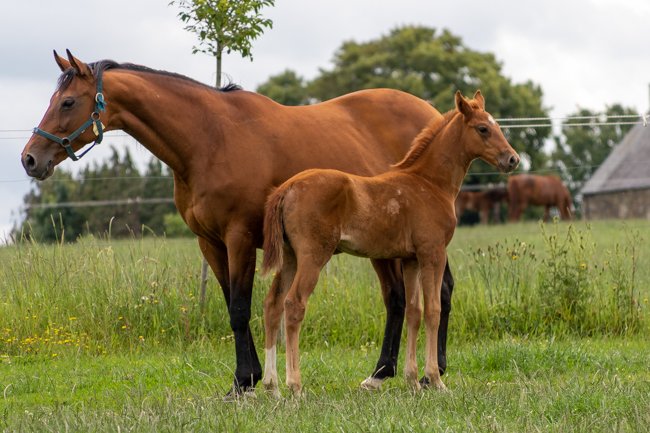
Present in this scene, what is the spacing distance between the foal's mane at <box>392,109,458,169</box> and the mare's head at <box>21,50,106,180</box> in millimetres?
2273

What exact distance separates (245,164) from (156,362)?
2679 mm

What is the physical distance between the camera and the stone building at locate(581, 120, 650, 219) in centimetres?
4922

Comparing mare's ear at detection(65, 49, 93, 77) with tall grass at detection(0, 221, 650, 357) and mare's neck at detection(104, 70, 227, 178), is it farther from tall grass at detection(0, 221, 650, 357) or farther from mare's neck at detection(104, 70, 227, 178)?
tall grass at detection(0, 221, 650, 357)

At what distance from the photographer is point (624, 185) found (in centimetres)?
4966

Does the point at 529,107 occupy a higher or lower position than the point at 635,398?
higher

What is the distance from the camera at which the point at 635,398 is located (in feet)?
22.6

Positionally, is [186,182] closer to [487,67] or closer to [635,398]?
[635,398]

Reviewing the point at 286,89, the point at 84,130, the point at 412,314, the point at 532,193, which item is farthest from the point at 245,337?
the point at 286,89

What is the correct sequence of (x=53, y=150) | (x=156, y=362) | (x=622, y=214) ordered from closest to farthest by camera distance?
1. (x=53, y=150)
2. (x=156, y=362)
3. (x=622, y=214)

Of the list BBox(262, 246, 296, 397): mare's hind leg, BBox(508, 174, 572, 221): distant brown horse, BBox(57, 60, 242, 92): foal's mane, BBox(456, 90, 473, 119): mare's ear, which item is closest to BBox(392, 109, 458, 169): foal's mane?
BBox(456, 90, 473, 119): mare's ear

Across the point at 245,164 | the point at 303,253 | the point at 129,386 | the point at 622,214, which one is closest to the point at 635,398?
the point at 303,253

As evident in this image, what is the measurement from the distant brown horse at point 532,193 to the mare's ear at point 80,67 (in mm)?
40519

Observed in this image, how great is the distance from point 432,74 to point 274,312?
152 feet

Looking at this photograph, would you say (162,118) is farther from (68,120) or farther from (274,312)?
(274,312)
